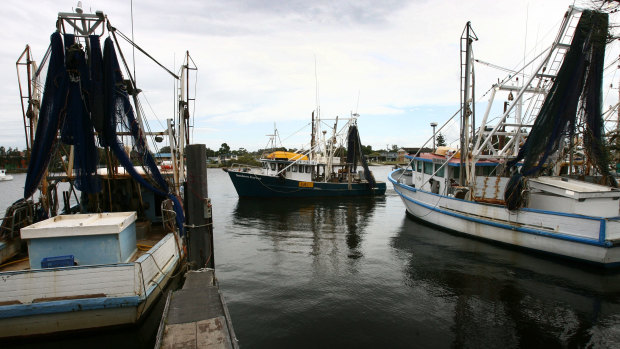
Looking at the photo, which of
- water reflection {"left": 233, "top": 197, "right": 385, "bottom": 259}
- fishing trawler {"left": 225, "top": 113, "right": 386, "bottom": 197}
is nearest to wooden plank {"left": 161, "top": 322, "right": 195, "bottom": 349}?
water reflection {"left": 233, "top": 197, "right": 385, "bottom": 259}

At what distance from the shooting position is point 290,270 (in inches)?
399

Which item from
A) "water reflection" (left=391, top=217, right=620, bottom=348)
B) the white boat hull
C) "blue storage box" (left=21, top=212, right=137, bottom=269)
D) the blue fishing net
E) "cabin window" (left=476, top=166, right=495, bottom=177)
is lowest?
"water reflection" (left=391, top=217, right=620, bottom=348)

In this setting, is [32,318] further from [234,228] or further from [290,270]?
[234,228]

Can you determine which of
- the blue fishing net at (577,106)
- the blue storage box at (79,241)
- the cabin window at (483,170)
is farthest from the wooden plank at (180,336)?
the cabin window at (483,170)

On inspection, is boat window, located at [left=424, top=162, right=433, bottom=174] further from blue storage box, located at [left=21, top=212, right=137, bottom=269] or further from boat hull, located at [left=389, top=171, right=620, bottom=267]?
blue storage box, located at [left=21, top=212, right=137, bottom=269]

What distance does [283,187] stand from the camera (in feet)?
87.6

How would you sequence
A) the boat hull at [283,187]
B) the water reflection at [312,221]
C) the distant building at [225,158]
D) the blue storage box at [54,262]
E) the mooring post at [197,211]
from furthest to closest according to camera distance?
the distant building at [225,158]
the boat hull at [283,187]
the water reflection at [312,221]
the mooring post at [197,211]
the blue storage box at [54,262]

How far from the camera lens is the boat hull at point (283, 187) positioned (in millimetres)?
26141

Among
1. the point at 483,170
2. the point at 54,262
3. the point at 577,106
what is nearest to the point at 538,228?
the point at 577,106

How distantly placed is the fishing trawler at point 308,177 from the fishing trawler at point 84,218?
16.7 m

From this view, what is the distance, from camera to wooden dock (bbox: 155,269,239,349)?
A: 4082mm

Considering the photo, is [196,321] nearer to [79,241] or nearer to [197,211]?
[197,211]

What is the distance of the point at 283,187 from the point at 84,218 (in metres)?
20.0

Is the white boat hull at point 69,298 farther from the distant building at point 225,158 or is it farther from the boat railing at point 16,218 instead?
the distant building at point 225,158
